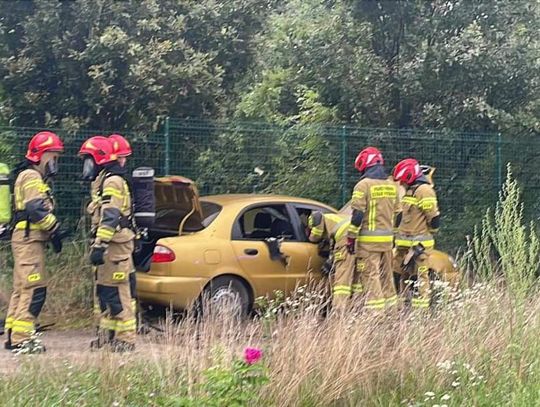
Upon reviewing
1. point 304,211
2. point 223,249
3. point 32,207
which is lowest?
point 223,249

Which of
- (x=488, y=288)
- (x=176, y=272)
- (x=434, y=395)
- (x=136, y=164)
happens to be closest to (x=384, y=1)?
(x=136, y=164)

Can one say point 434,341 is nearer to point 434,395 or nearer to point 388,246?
point 434,395

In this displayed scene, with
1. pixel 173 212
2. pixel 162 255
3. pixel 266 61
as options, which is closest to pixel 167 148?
pixel 173 212

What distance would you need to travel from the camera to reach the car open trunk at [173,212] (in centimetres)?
905

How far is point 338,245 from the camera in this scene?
9.12 metres

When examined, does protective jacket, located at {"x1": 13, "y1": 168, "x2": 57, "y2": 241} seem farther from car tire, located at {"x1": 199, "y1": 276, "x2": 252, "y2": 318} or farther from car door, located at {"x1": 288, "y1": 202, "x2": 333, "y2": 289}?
car door, located at {"x1": 288, "y1": 202, "x2": 333, "y2": 289}

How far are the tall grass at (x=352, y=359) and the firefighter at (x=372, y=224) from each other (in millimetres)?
→ 2388

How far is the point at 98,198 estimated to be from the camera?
25.9 ft

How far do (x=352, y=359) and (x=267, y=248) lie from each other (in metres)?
3.59

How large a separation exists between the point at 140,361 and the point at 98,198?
7.74ft

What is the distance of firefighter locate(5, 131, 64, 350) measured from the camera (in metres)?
7.79

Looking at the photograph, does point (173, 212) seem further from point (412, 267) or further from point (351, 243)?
point (412, 267)

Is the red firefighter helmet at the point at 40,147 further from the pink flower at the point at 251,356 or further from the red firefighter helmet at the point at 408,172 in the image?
the red firefighter helmet at the point at 408,172

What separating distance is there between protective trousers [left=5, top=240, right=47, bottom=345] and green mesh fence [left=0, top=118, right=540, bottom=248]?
2.66 meters
